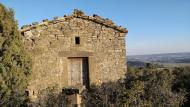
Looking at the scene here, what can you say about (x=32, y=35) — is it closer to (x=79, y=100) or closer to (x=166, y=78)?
(x=79, y=100)

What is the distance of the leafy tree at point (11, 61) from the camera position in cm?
1154

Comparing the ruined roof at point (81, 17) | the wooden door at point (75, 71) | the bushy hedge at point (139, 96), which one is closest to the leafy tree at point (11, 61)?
the ruined roof at point (81, 17)

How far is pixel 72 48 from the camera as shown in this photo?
45.9ft

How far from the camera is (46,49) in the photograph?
1376 cm

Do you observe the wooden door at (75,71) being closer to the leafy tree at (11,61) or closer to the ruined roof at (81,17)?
the ruined roof at (81,17)

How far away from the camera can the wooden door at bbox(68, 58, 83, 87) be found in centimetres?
1420

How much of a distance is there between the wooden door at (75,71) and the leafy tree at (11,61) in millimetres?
2142

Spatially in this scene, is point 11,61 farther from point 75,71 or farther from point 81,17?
point 81,17

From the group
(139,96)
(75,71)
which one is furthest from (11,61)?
(139,96)

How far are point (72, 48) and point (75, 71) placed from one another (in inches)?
41.9

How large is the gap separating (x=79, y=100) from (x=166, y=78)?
3.28 metres

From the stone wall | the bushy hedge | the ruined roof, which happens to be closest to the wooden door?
the stone wall

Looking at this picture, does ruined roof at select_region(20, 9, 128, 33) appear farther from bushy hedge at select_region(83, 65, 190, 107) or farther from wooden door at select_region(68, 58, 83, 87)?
bushy hedge at select_region(83, 65, 190, 107)

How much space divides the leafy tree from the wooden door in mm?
2142
